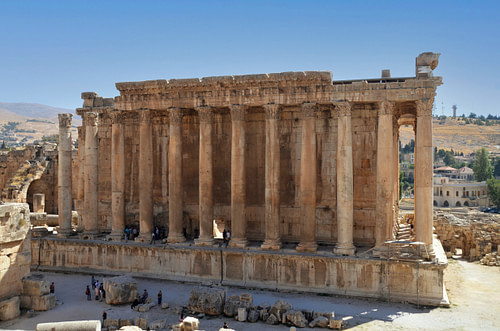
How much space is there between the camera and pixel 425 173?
20625mm

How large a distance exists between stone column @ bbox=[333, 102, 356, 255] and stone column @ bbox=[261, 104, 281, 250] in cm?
313

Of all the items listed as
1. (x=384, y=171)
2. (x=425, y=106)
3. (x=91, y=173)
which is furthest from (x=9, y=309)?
(x=425, y=106)

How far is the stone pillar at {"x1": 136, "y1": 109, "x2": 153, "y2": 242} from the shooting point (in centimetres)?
2564

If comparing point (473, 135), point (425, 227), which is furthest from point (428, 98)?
point (473, 135)

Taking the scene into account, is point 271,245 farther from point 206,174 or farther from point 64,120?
point 64,120

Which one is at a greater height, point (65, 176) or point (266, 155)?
point (266, 155)

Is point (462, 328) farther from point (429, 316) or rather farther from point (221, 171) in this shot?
point (221, 171)

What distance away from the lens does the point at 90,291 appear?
74.2 ft

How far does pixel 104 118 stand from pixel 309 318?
18.3m

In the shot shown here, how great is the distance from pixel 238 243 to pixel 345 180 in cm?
638

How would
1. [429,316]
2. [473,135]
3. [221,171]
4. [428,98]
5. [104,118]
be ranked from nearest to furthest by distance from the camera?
[429,316], [428,98], [221,171], [104,118], [473,135]

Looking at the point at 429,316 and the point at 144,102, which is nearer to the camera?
the point at 429,316

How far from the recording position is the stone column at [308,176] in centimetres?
2258

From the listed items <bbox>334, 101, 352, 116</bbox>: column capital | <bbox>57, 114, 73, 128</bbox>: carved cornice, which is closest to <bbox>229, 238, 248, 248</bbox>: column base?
<bbox>334, 101, 352, 116</bbox>: column capital
